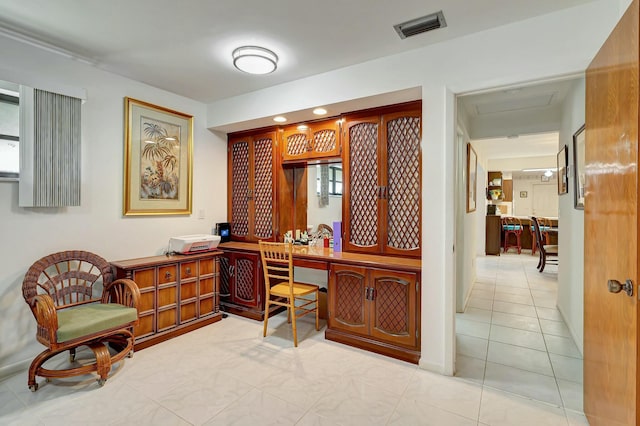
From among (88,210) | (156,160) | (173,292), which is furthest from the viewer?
(156,160)

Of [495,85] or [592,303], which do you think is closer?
[592,303]

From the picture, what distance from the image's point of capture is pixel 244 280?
12.2 feet

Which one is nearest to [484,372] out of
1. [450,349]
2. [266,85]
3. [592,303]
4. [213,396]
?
[450,349]

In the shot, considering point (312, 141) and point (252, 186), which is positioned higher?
point (312, 141)

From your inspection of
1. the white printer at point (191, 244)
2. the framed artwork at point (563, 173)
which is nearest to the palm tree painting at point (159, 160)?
the white printer at point (191, 244)

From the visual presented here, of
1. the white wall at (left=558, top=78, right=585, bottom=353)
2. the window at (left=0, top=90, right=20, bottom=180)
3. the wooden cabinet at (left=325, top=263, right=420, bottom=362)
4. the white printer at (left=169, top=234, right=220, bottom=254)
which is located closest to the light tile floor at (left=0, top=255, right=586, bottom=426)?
the wooden cabinet at (left=325, top=263, right=420, bottom=362)

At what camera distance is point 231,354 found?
2750 millimetres

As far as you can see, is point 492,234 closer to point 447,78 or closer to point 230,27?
point 447,78

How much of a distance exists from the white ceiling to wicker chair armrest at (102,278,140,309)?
1971 mm

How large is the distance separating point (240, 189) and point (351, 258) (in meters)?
1.99

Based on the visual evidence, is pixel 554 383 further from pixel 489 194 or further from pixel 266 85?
pixel 489 194

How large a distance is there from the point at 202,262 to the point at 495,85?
320cm

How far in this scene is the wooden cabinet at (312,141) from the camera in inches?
133

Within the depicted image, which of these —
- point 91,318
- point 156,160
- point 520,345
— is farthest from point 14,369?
point 520,345
